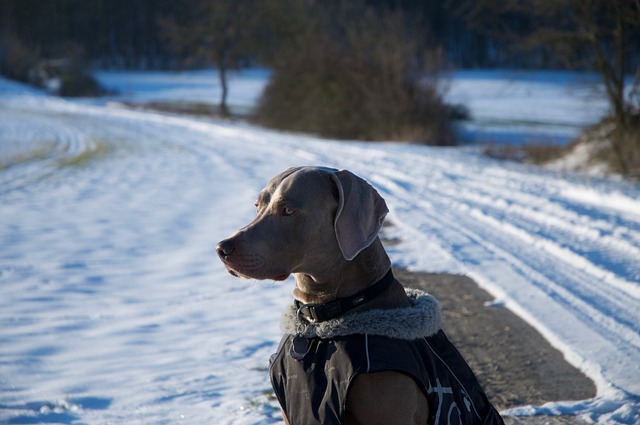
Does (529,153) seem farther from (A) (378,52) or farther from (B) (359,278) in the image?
(B) (359,278)

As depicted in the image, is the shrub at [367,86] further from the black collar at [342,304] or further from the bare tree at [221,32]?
the black collar at [342,304]

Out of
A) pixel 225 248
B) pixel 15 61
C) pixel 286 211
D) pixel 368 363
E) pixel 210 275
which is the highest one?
pixel 15 61

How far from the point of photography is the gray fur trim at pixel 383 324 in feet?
9.30

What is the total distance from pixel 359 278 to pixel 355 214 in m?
0.27

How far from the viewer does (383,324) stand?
2.84 meters

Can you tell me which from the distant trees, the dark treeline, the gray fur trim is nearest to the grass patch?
the distant trees

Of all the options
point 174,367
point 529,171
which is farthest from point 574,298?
point 529,171

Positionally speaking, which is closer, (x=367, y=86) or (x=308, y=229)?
(x=308, y=229)

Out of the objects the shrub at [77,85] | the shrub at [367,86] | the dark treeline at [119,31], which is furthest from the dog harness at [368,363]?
the dark treeline at [119,31]

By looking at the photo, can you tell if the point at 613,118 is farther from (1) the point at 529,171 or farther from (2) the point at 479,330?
(2) the point at 479,330

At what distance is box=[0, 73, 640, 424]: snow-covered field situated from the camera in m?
4.54

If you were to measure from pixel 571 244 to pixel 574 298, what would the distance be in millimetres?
1950

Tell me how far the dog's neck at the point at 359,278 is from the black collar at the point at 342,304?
0.8 inches

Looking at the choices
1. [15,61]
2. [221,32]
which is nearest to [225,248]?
[221,32]
